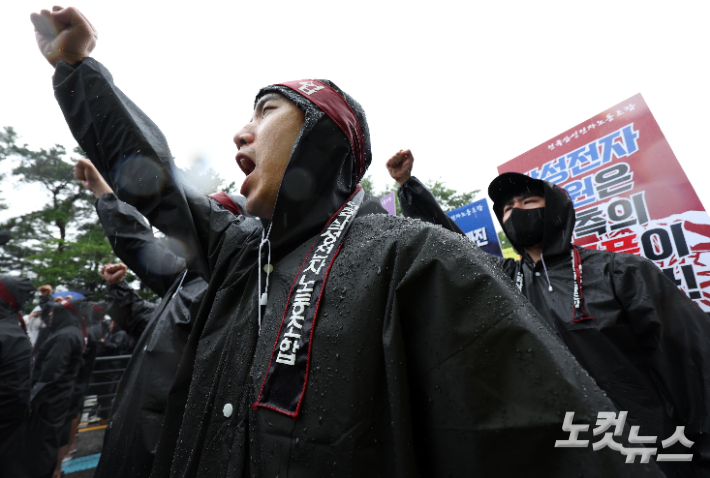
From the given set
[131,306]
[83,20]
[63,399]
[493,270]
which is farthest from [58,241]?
[493,270]

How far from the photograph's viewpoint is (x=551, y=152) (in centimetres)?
467

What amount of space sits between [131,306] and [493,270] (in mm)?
4545

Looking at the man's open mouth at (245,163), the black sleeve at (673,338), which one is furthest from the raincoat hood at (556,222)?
the man's open mouth at (245,163)

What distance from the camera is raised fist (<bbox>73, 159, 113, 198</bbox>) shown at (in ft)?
8.32

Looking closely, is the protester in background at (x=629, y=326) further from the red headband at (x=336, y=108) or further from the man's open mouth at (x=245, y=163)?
the man's open mouth at (x=245, y=163)

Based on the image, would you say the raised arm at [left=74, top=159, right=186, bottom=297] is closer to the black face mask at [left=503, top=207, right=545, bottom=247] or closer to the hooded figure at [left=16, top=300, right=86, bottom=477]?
the hooded figure at [left=16, top=300, right=86, bottom=477]

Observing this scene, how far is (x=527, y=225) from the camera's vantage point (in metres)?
3.52

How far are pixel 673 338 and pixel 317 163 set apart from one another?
8.92 ft

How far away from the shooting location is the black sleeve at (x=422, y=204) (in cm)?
318

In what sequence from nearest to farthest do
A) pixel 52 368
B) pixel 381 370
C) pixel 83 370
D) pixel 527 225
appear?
pixel 381 370 → pixel 527 225 → pixel 52 368 → pixel 83 370

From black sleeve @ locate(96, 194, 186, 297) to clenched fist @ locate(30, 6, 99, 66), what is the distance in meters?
1.47

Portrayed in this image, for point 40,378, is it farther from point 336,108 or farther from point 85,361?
point 336,108

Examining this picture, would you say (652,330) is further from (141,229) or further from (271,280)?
(141,229)

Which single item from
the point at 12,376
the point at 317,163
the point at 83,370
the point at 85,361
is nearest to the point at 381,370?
the point at 317,163
